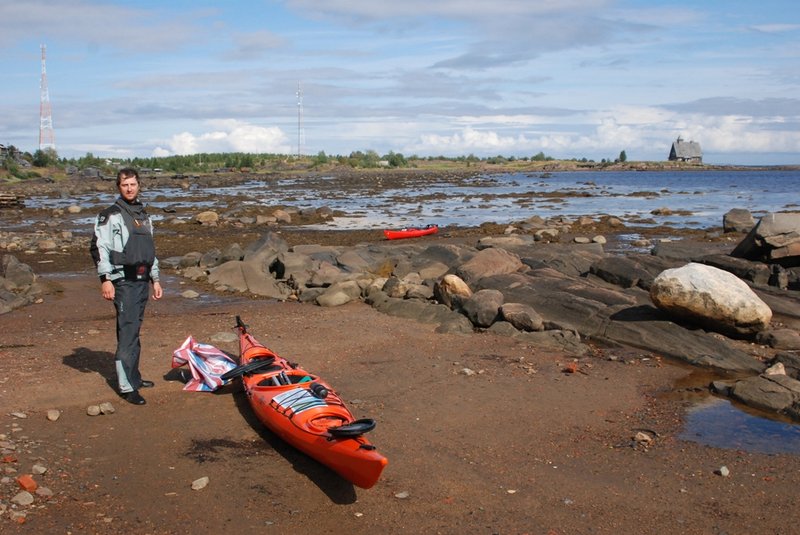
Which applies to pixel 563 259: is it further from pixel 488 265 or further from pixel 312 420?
pixel 312 420

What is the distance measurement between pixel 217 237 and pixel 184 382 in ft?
70.5

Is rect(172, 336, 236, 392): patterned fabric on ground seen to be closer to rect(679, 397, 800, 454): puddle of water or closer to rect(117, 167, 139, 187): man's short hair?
rect(117, 167, 139, 187): man's short hair

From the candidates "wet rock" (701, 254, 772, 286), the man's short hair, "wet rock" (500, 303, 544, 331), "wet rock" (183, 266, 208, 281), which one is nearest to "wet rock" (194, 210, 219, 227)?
"wet rock" (183, 266, 208, 281)

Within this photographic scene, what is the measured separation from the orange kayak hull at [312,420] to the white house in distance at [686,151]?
549ft

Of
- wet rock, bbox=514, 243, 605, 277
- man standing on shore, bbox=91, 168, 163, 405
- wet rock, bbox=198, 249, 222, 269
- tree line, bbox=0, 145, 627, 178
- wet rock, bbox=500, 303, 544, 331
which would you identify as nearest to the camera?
man standing on shore, bbox=91, 168, 163, 405

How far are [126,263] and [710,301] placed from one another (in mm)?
9301

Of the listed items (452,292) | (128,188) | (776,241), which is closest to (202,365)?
(128,188)

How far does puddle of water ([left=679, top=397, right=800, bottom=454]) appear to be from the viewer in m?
8.46

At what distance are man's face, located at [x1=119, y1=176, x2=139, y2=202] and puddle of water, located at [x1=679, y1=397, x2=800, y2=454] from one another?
6908 mm

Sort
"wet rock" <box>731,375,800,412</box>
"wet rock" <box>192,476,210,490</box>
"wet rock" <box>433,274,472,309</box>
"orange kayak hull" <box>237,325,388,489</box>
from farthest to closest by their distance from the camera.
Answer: "wet rock" <box>433,274,472,309</box>, "wet rock" <box>731,375,800,412</box>, "wet rock" <box>192,476,210,490</box>, "orange kayak hull" <box>237,325,388,489</box>

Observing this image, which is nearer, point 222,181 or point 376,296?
point 376,296

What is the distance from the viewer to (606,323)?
13297mm

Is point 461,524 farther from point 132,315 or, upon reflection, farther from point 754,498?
point 132,315

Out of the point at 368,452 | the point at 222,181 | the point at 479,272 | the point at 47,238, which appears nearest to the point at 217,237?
the point at 47,238
